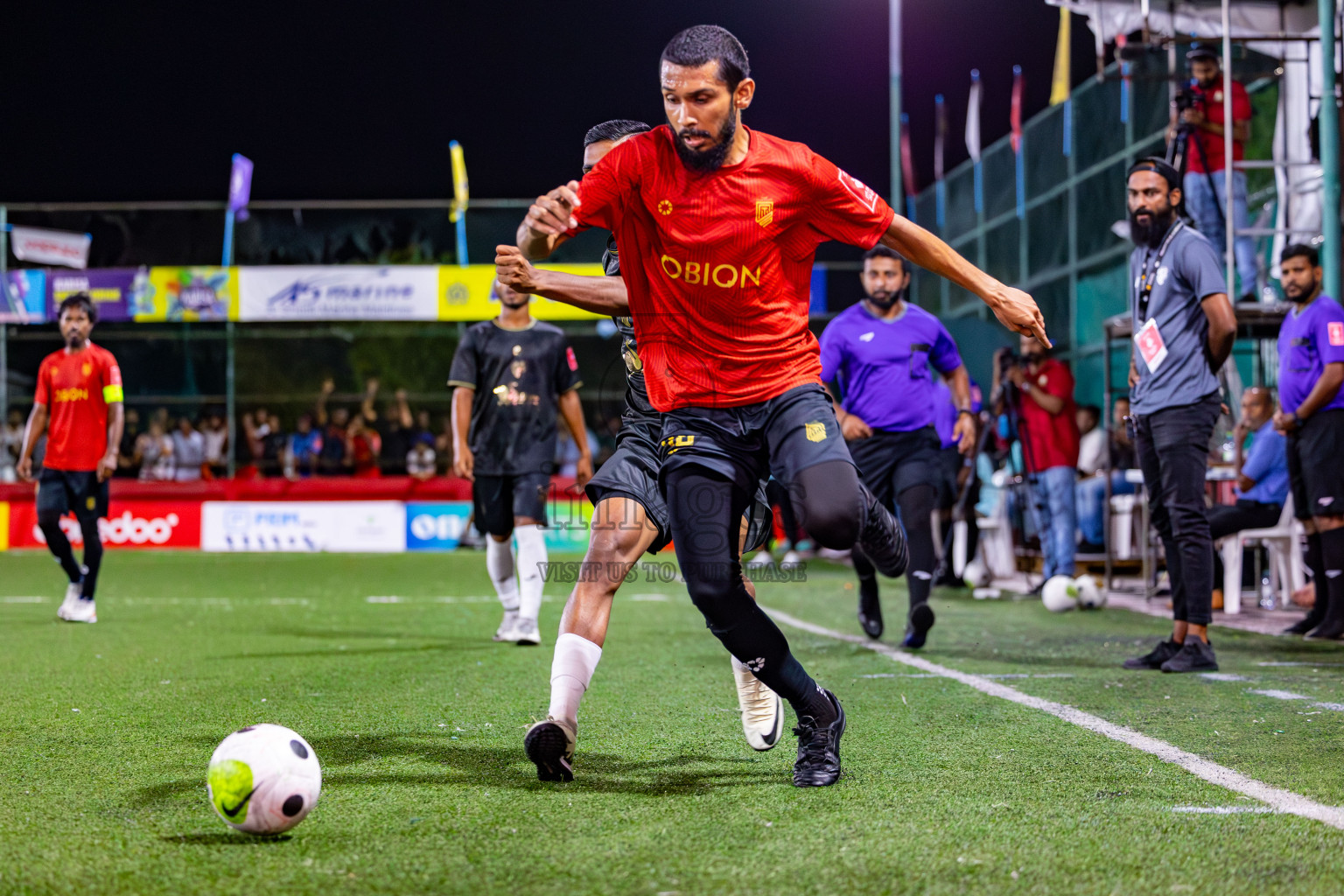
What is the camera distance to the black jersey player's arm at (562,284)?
3.70m

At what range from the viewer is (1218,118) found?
11.1 meters

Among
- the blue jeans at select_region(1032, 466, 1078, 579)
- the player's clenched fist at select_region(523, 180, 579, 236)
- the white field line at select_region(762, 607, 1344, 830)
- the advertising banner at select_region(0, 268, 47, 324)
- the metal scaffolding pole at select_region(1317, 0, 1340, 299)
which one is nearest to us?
the white field line at select_region(762, 607, 1344, 830)

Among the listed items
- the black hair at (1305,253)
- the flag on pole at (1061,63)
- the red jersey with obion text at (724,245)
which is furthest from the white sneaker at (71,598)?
the flag on pole at (1061,63)

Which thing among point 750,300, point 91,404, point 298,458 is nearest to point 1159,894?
point 750,300

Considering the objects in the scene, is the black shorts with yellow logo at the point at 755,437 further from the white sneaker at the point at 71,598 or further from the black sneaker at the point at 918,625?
the white sneaker at the point at 71,598

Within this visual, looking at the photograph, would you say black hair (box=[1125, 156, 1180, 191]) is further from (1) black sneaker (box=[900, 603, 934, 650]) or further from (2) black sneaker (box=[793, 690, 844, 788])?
(2) black sneaker (box=[793, 690, 844, 788])

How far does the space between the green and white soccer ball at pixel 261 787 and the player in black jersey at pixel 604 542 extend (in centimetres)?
71

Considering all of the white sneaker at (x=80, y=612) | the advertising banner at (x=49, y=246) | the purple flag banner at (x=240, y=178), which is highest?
the purple flag banner at (x=240, y=178)

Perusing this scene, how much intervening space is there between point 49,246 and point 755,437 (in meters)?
21.0

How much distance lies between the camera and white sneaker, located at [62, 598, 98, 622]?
9312 millimetres

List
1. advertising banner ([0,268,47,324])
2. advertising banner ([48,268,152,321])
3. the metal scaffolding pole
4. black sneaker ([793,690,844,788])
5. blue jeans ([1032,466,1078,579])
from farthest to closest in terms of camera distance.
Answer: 1. advertising banner ([48,268,152,321])
2. advertising banner ([0,268,47,324])
3. blue jeans ([1032,466,1078,579])
4. the metal scaffolding pole
5. black sneaker ([793,690,844,788])

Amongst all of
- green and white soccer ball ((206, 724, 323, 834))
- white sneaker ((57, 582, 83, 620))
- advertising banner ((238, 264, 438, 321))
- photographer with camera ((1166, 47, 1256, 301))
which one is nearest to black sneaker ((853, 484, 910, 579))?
green and white soccer ball ((206, 724, 323, 834))

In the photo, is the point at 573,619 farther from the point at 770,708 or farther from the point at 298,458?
the point at 298,458

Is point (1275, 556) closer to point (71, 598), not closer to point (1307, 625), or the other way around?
point (1307, 625)
